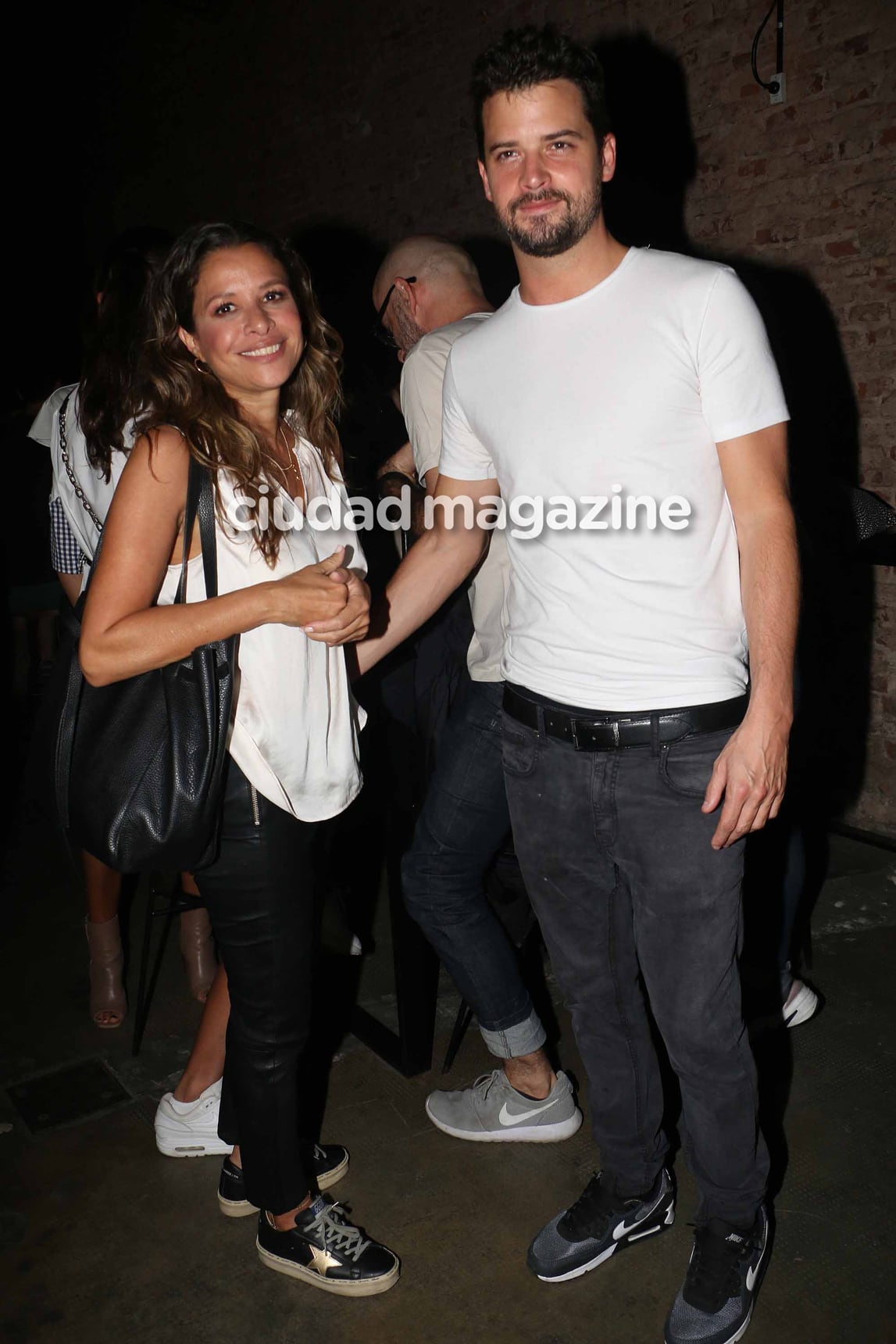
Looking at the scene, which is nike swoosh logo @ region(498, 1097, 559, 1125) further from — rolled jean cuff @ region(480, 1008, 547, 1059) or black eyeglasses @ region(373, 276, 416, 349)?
black eyeglasses @ region(373, 276, 416, 349)

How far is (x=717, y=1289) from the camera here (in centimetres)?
171

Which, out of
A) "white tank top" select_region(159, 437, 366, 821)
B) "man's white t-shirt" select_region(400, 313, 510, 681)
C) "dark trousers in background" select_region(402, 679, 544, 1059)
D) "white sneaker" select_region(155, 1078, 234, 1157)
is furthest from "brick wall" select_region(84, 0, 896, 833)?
"white sneaker" select_region(155, 1078, 234, 1157)

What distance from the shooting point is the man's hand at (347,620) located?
1.58 m

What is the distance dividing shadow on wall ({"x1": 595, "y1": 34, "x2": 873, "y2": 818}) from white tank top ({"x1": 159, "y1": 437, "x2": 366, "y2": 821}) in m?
2.03

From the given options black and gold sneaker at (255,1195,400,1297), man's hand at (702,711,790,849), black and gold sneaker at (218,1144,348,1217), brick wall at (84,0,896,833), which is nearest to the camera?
man's hand at (702,711,790,849)

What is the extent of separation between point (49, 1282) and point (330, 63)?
18.6 ft

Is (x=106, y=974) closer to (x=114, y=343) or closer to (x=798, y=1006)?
(x=114, y=343)

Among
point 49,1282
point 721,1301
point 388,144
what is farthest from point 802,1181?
point 388,144

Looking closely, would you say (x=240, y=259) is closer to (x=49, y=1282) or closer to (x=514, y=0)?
(x=49, y=1282)

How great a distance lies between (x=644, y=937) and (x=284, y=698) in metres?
0.67

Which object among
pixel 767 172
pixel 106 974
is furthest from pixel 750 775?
pixel 767 172

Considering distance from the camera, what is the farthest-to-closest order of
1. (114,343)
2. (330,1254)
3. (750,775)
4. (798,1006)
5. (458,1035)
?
1. (798,1006)
2. (458,1035)
3. (114,343)
4. (330,1254)
5. (750,775)

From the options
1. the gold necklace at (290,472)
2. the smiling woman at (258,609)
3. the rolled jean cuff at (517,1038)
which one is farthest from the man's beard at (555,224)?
the rolled jean cuff at (517,1038)

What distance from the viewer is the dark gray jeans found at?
5.25 feet
